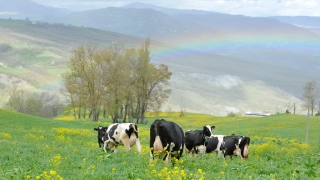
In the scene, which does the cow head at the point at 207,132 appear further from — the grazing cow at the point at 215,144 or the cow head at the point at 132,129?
the cow head at the point at 132,129

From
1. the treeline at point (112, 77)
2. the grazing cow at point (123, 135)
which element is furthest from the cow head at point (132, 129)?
the treeline at point (112, 77)

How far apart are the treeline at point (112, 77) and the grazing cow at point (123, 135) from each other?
44.3 metres

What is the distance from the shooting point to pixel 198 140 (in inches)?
810

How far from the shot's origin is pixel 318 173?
43.6ft

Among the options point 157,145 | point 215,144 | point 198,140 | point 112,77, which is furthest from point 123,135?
point 112,77

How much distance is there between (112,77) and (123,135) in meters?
46.5


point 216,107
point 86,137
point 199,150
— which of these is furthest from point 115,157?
point 216,107

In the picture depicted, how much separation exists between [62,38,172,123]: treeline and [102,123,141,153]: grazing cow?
44.3 m

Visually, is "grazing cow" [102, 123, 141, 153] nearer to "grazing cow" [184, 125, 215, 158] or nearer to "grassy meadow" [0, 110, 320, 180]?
"grassy meadow" [0, 110, 320, 180]

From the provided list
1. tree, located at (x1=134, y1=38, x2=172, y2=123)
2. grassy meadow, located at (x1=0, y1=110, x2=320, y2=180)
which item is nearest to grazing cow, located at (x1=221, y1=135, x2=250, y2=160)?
grassy meadow, located at (x1=0, y1=110, x2=320, y2=180)

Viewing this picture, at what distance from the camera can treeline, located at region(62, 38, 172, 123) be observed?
63531 mm

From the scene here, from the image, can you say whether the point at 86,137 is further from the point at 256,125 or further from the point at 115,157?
the point at 256,125

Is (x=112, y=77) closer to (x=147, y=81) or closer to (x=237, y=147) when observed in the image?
(x=147, y=81)

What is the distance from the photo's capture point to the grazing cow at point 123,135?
1873 centimetres
